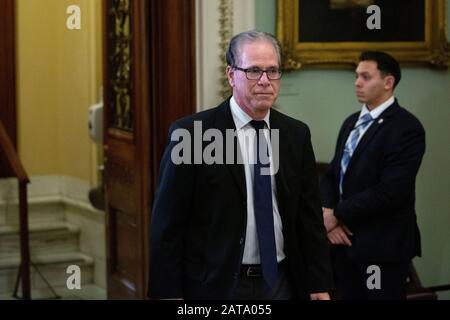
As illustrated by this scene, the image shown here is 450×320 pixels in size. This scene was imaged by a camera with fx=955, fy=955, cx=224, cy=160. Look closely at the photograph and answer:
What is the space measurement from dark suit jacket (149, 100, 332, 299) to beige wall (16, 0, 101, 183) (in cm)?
437

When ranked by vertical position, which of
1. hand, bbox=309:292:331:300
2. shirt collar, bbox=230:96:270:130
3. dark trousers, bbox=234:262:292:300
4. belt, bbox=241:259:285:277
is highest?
shirt collar, bbox=230:96:270:130

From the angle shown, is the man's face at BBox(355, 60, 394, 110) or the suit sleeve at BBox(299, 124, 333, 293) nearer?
the suit sleeve at BBox(299, 124, 333, 293)

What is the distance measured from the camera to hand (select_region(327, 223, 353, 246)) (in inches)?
177

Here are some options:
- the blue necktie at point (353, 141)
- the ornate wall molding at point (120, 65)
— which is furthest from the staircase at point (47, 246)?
Answer: the blue necktie at point (353, 141)

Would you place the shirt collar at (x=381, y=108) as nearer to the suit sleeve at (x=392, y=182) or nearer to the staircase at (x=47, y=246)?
the suit sleeve at (x=392, y=182)

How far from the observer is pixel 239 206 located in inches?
117

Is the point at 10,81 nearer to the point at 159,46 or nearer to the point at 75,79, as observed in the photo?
the point at 75,79

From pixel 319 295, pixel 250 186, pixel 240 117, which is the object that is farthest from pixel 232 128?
pixel 319 295

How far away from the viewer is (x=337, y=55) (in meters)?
5.40

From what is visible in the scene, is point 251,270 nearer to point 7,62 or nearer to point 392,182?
point 392,182

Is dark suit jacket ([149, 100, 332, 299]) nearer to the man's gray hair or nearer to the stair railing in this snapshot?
the man's gray hair

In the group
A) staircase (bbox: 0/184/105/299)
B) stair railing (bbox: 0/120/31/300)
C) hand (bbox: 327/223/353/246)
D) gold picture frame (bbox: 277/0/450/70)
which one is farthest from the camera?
staircase (bbox: 0/184/105/299)

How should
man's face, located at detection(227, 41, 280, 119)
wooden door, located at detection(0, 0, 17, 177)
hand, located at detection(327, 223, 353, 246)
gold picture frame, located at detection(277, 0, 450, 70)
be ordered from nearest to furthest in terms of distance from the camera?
1. man's face, located at detection(227, 41, 280, 119)
2. hand, located at detection(327, 223, 353, 246)
3. gold picture frame, located at detection(277, 0, 450, 70)
4. wooden door, located at detection(0, 0, 17, 177)

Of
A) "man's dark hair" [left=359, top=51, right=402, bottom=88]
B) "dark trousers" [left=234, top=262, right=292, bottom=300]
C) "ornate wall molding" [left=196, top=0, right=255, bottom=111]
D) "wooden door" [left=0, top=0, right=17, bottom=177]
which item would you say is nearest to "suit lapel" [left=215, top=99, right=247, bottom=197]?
"dark trousers" [left=234, top=262, right=292, bottom=300]
